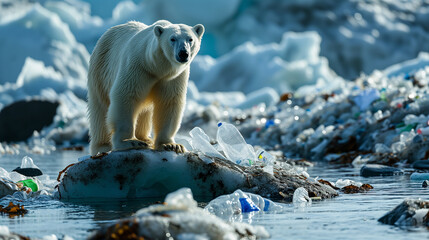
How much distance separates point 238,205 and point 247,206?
9 centimetres

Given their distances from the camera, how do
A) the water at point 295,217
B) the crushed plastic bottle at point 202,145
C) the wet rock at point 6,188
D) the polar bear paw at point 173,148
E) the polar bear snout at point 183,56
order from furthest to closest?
the crushed plastic bottle at point 202,145
the wet rock at point 6,188
the polar bear paw at point 173,148
the polar bear snout at point 183,56
the water at point 295,217

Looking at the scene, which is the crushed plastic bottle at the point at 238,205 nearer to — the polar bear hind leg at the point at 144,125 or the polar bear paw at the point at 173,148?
the polar bear paw at the point at 173,148

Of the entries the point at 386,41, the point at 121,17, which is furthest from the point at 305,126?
the point at 121,17

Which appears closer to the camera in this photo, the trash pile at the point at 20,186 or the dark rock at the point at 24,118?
the trash pile at the point at 20,186

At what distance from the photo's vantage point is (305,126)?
12.7 meters

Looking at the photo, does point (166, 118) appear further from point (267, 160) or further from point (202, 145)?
point (267, 160)

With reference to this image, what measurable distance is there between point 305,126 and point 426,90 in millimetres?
2357

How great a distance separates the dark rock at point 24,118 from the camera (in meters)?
26.8

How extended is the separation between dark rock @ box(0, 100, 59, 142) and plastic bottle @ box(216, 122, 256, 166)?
21818 mm

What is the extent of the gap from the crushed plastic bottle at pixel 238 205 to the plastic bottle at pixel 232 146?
1219 millimetres

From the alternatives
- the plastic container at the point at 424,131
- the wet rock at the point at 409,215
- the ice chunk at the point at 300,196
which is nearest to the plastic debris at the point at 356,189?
the ice chunk at the point at 300,196

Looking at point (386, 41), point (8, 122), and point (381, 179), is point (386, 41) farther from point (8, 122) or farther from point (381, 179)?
point (381, 179)

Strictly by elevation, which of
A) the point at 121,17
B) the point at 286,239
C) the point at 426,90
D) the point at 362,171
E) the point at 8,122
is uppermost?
the point at 121,17

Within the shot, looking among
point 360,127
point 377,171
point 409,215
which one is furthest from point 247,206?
point 360,127
